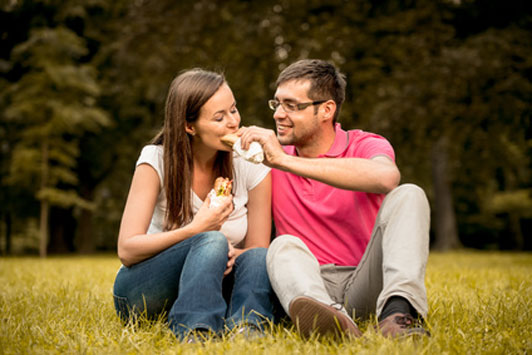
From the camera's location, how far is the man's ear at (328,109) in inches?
136

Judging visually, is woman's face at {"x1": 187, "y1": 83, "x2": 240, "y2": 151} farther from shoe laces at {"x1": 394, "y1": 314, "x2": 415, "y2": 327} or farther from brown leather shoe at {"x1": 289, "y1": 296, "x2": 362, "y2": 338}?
shoe laces at {"x1": 394, "y1": 314, "x2": 415, "y2": 327}

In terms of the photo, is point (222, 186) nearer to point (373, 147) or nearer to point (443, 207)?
point (373, 147)

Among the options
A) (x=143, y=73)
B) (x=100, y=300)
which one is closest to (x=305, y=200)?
(x=100, y=300)

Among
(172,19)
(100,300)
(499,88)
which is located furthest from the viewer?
(172,19)

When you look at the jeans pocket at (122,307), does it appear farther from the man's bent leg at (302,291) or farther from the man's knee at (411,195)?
the man's knee at (411,195)

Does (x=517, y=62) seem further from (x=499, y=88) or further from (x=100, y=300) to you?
(x=100, y=300)

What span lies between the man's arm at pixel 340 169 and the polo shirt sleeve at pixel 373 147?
0.15 meters

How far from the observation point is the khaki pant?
2398 millimetres

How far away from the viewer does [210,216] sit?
2744mm

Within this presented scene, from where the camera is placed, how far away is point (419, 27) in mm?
9117

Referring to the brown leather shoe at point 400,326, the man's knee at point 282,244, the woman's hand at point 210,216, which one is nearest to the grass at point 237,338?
the brown leather shoe at point 400,326

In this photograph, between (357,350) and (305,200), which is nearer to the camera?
(357,350)

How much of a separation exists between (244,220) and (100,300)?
56.7 inches

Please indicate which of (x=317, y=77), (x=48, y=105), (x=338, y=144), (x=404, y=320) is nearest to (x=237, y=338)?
(x=404, y=320)
